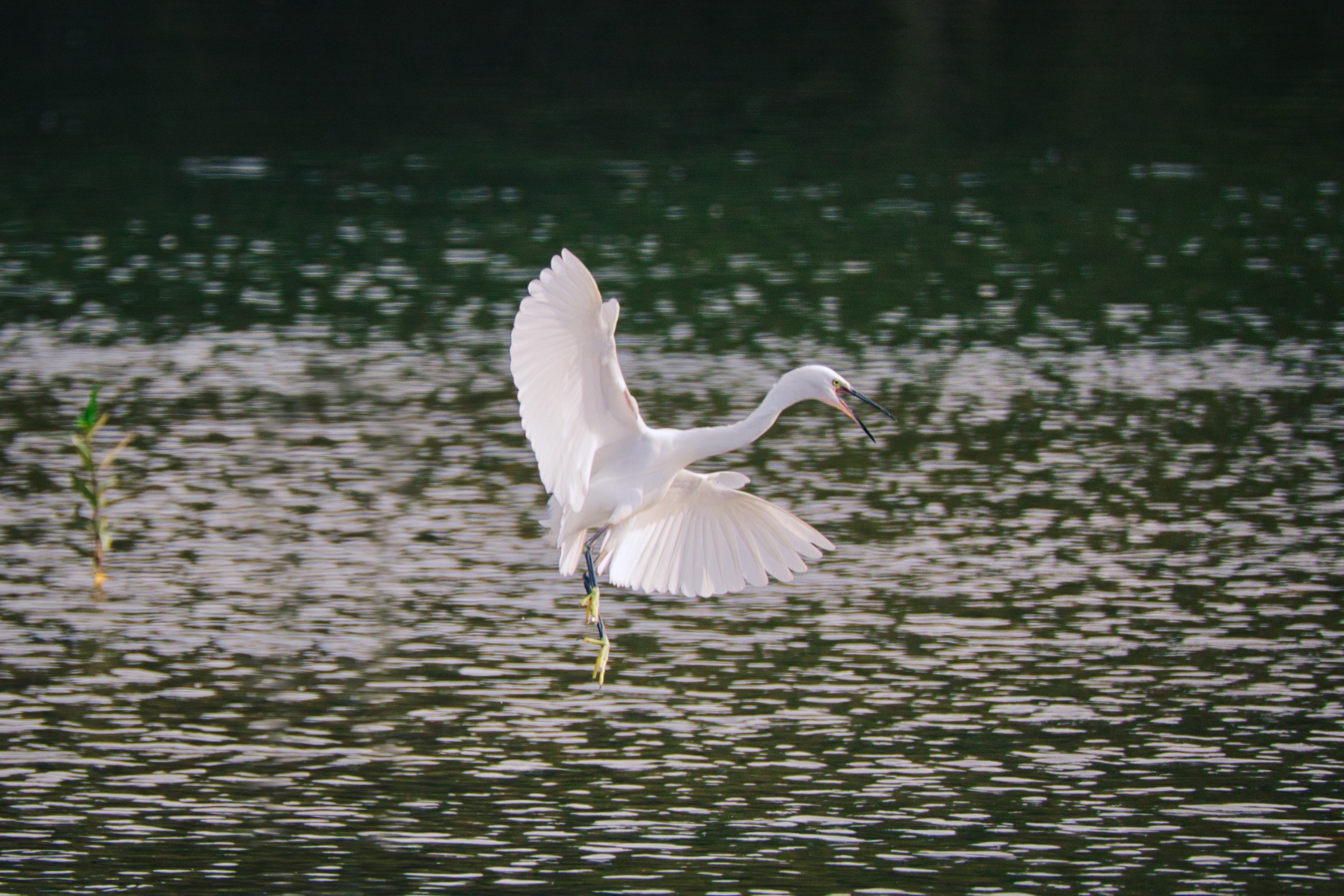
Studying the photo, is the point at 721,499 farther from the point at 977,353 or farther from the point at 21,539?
the point at 977,353

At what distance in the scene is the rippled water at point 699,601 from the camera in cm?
1066

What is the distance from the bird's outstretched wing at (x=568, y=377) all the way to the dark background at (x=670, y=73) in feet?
79.8

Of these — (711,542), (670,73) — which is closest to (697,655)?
(711,542)

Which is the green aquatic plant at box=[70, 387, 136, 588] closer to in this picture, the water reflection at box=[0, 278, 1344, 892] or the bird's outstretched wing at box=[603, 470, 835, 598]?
the water reflection at box=[0, 278, 1344, 892]

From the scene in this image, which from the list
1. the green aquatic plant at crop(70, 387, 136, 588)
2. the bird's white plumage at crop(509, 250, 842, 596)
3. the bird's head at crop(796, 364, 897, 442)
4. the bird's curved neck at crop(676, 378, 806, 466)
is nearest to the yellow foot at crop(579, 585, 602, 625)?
the bird's white plumage at crop(509, 250, 842, 596)

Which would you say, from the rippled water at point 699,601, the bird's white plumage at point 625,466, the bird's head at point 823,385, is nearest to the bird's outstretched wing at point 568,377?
the bird's white plumage at point 625,466

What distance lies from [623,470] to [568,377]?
65 centimetres

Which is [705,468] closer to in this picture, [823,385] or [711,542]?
[711,542]

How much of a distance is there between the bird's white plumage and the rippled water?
57.7 inches

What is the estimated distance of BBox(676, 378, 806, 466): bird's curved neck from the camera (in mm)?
Answer: 9469

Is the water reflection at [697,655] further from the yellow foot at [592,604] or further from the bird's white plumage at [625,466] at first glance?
the bird's white plumage at [625,466]

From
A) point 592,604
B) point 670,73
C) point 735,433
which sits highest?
point 670,73

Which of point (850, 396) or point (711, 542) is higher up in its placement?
point (850, 396)

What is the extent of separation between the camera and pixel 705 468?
1859 centimetres
